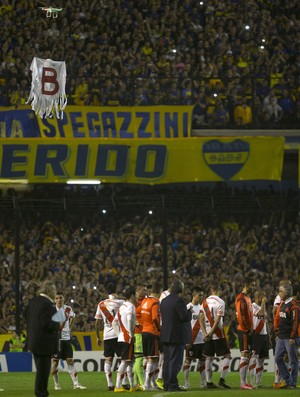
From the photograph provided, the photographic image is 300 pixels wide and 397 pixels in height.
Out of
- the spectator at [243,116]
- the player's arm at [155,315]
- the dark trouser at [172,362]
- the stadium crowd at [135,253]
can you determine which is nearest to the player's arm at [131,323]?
the dark trouser at [172,362]

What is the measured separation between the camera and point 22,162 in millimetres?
28609

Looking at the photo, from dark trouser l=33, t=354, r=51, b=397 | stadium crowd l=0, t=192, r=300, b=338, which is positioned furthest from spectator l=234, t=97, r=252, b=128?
dark trouser l=33, t=354, r=51, b=397

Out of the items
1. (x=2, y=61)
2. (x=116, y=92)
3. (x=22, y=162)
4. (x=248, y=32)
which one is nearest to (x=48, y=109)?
(x=22, y=162)

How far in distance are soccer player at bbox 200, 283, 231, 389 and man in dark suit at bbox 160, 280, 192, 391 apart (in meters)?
1.75

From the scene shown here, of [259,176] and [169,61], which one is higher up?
[169,61]

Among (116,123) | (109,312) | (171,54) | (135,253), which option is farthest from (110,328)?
(171,54)

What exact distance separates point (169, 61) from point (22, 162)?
6.73 metres

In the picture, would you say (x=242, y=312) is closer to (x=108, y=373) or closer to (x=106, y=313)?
(x=106, y=313)

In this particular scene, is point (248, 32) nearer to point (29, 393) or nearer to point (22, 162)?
point (22, 162)

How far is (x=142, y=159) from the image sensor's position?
29.0 meters

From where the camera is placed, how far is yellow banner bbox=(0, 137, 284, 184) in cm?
2861

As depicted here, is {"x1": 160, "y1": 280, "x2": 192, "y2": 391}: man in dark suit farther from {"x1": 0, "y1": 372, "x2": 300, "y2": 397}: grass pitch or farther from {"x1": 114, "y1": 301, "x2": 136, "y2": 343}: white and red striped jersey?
{"x1": 114, "y1": 301, "x2": 136, "y2": 343}: white and red striped jersey

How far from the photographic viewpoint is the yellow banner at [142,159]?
2861 centimetres

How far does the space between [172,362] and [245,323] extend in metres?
2.36
